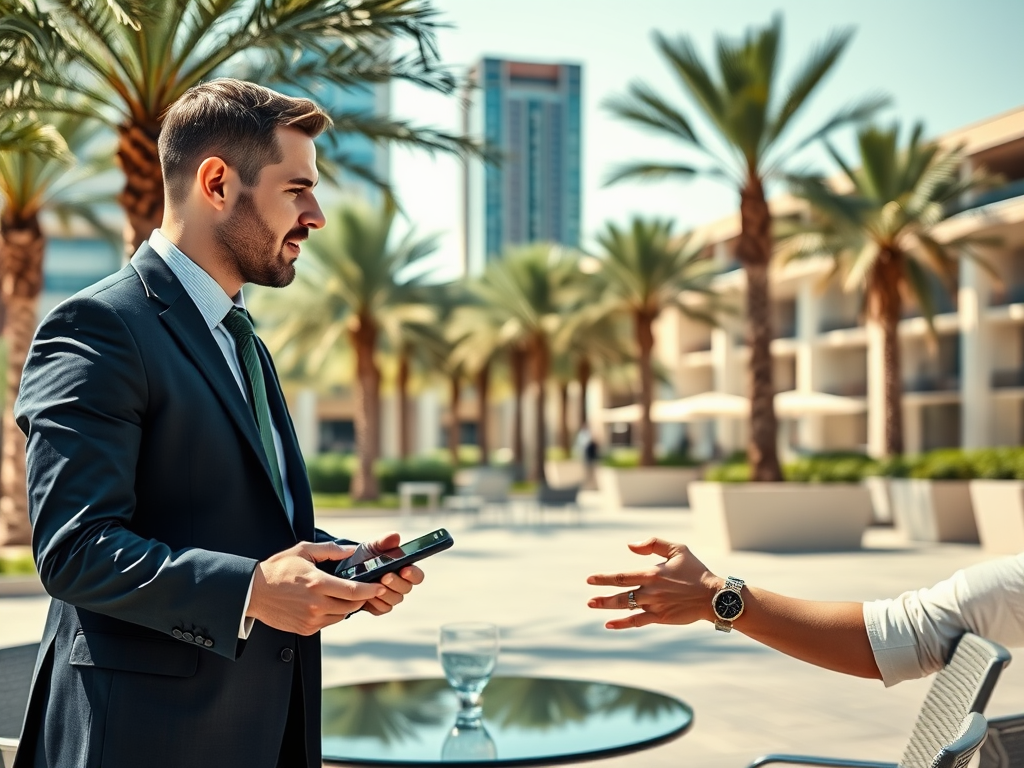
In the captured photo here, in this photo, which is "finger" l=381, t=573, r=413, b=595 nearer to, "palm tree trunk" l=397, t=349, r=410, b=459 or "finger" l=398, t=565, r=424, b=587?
"finger" l=398, t=565, r=424, b=587

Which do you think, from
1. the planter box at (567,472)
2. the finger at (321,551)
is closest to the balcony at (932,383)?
the planter box at (567,472)

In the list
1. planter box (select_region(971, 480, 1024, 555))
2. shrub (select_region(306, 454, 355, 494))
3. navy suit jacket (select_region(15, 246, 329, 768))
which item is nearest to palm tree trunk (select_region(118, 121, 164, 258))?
navy suit jacket (select_region(15, 246, 329, 768))

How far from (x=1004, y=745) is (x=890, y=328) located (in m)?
21.1

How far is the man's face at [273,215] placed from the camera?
2.01 meters

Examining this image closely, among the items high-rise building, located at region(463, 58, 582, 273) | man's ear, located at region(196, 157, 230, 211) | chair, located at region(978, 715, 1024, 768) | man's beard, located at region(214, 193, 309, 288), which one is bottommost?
chair, located at region(978, 715, 1024, 768)

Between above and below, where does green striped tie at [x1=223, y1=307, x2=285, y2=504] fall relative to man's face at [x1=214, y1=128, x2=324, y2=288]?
below

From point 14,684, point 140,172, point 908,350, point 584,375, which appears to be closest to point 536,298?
point 584,375

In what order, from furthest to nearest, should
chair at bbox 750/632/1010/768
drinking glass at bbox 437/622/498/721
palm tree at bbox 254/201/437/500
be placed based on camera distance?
palm tree at bbox 254/201/437/500 → drinking glass at bbox 437/622/498/721 → chair at bbox 750/632/1010/768

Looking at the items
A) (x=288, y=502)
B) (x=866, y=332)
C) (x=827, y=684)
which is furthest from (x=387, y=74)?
(x=866, y=332)

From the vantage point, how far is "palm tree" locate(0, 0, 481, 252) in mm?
8891

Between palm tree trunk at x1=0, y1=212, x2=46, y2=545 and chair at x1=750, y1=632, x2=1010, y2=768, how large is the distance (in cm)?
1448

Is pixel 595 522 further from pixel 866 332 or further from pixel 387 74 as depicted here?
pixel 866 332

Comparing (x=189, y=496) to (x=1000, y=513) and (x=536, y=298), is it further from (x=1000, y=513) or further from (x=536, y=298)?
(x=536, y=298)

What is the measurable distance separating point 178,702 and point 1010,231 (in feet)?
115
